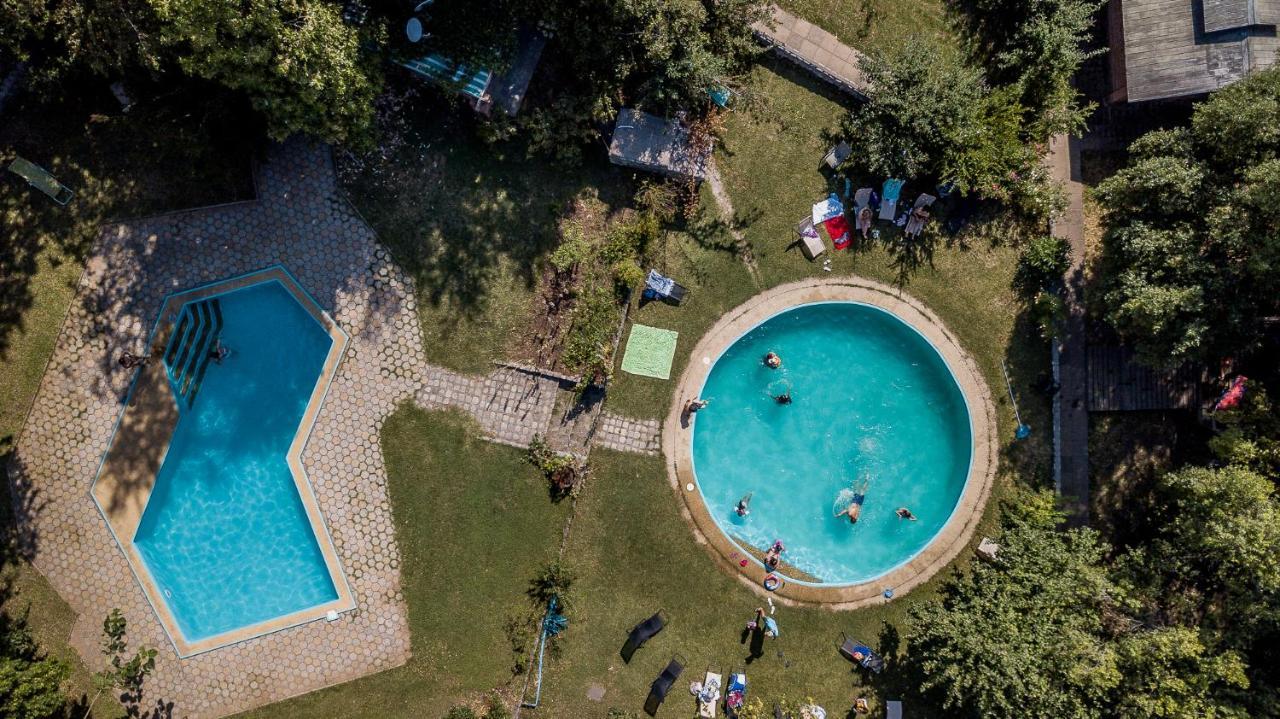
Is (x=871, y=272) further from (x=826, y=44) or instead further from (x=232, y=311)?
(x=232, y=311)

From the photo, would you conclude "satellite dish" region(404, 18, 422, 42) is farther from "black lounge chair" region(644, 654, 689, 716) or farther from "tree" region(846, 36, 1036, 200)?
"black lounge chair" region(644, 654, 689, 716)

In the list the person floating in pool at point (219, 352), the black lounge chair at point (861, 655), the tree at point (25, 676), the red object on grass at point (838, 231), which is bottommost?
the tree at point (25, 676)

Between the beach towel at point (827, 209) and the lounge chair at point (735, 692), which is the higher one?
the beach towel at point (827, 209)

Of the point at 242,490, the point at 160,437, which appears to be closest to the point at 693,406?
the point at 242,490

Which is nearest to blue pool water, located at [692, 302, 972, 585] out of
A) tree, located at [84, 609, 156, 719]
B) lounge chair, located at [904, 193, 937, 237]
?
lounge chair, located at [904, 193, 937, 237]

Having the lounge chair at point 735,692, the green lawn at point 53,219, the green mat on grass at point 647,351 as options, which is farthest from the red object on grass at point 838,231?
the green lawn at point 53,219

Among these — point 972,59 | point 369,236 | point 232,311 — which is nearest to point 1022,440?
point 972,59

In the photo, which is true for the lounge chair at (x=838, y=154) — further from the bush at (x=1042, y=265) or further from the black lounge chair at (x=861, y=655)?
the black lounge chair at (x=861, y=655)
